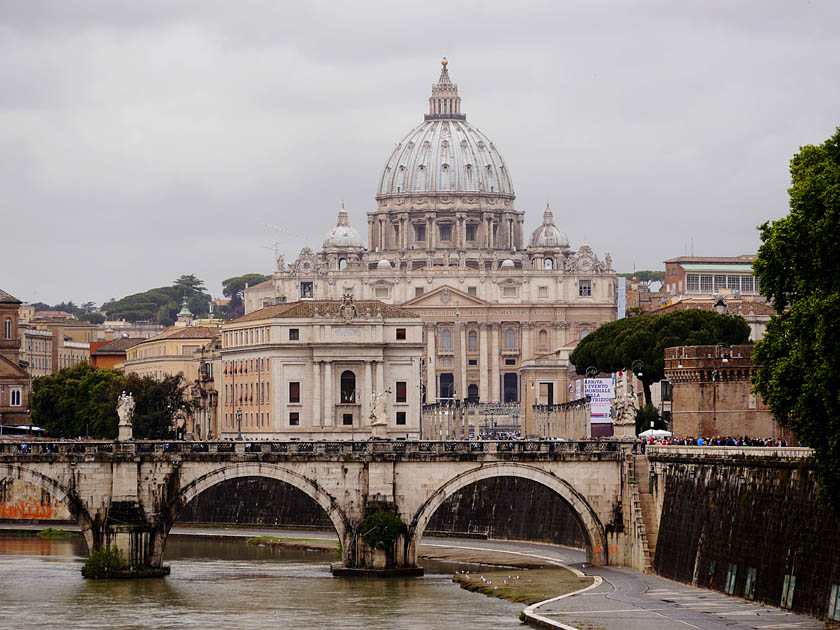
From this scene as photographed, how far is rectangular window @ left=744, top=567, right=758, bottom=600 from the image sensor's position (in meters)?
58.7

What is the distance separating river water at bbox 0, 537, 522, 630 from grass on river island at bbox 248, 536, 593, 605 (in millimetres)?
609

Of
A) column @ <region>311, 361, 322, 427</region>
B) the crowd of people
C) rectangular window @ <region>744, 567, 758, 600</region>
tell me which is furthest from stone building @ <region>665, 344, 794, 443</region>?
column @ <region>311, 361, 322, 427</region>

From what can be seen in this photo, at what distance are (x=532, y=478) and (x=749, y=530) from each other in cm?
1552

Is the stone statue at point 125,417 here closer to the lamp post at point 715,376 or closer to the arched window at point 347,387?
the lamp post at point 715,376

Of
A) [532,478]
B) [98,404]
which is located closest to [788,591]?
[532,478]

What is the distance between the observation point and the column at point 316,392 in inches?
5054

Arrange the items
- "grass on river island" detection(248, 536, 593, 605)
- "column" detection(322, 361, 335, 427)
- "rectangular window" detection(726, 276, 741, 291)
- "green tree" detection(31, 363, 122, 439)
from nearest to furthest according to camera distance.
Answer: "grass on river island" detection(248, 536, 593, 605), "column" detection(322, 361, 335, 427), "green tree" detection(31, 363, 122, 439), "rectangular window" detection(726, 276, 741, 291)

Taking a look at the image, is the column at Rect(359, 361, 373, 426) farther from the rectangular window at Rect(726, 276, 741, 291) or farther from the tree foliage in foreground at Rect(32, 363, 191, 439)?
the rectangular window at Rect(726, 276, 741, 291)

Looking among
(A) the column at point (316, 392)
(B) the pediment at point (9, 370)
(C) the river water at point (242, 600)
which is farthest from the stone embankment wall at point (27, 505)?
(B) the pediment at point (9, 370)

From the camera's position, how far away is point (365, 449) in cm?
7438

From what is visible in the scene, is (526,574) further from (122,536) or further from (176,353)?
(176,353)

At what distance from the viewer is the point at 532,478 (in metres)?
74.2

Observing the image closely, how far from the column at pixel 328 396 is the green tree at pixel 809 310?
71.2 meters

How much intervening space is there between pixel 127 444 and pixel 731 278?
12374 centimetres
